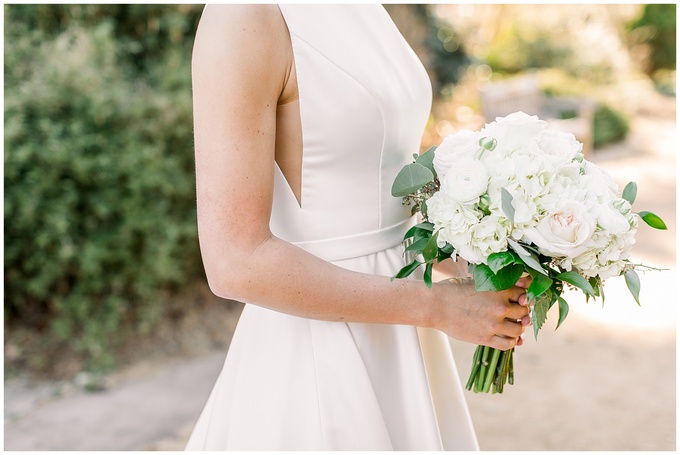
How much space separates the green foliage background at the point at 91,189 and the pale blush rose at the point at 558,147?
10.0ft

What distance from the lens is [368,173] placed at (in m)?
1.41

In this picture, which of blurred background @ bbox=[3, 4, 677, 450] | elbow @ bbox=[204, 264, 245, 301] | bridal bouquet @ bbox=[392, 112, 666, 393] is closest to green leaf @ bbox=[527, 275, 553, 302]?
bridal bouquet @ bbox=[392, 112, 666, 393]

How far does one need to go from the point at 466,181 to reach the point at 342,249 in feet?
1.07

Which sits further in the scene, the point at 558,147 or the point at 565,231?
the point at 558,147

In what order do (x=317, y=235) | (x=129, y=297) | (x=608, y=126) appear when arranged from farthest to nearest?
1. (x=608, y=126)
2. (x=129, y=297)
3. (x=317, y=235)

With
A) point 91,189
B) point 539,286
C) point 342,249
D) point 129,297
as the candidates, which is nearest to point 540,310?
point 539,286

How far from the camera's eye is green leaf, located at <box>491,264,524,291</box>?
1.25 metres

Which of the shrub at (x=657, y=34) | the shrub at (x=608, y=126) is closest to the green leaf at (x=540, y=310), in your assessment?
the shrub at (x=608, y=126)

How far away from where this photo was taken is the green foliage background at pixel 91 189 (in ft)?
12.4

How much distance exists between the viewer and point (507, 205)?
4.05 feet

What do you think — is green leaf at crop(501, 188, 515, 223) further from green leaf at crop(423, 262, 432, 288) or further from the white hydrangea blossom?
green leaf at crop(423, 262, 432, 288)

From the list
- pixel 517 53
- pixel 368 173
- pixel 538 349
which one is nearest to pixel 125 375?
pixel 538 349

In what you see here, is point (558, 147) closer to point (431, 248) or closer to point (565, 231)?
point (565, 231)

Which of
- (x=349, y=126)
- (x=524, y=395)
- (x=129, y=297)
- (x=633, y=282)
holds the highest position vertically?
(x=349, y=126)
